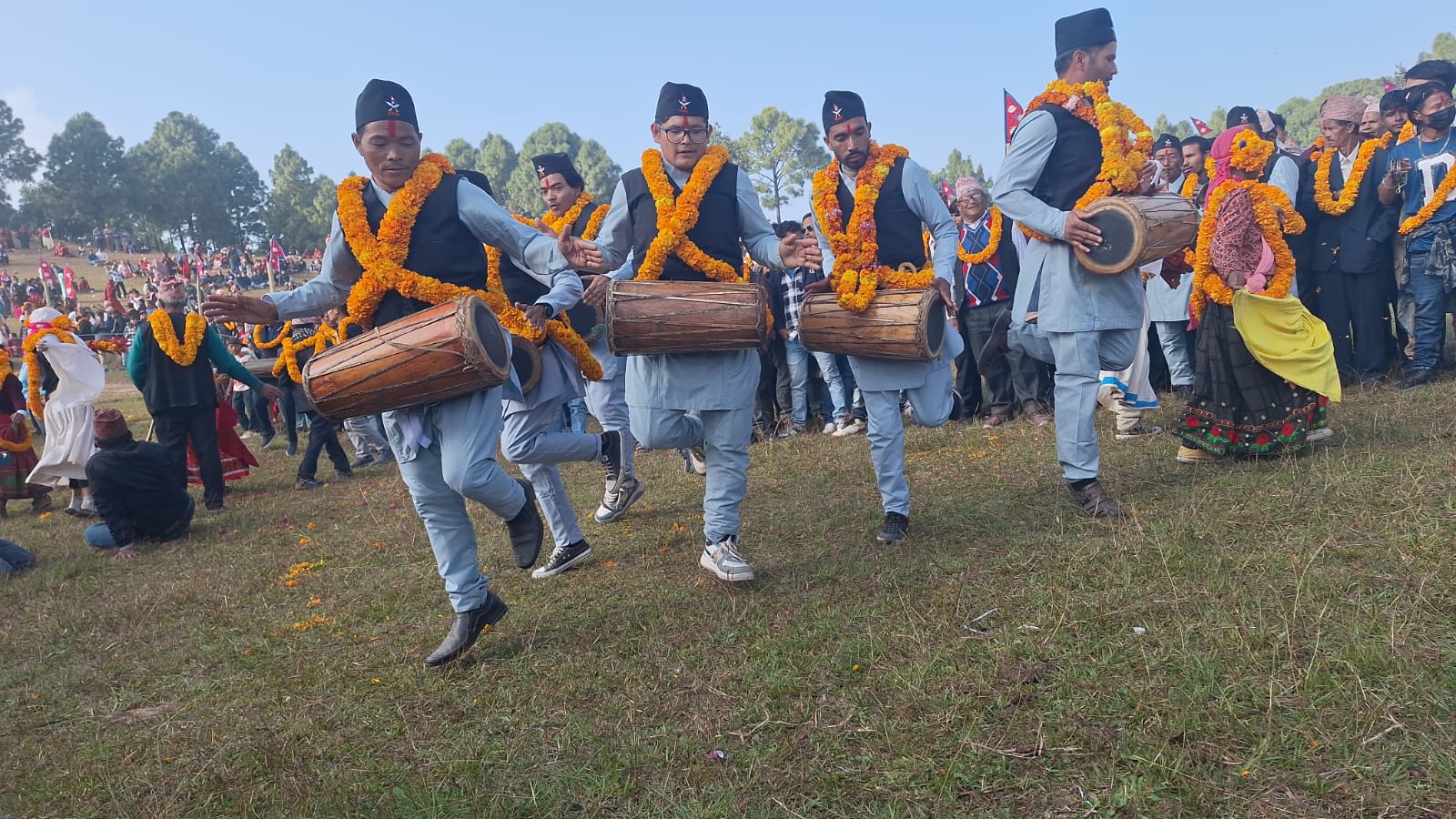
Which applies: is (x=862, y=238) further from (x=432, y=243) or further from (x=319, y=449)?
(x=319, y=449)

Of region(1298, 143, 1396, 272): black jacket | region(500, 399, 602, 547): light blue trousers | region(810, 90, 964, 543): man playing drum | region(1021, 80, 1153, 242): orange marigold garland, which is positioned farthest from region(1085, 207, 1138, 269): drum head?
region(1298, 143, 1396, 272): black jacket

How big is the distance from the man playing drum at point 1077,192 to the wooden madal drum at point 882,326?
A: 666 mm

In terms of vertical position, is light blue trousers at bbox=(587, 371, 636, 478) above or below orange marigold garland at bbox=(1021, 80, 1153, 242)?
below

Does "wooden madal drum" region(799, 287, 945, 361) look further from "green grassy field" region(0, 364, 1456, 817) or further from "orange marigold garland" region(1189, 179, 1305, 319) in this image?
"orange marigold garland" region(1189, 179, 1305, 319)

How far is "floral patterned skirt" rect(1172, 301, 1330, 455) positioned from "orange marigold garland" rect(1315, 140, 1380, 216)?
2.90 m

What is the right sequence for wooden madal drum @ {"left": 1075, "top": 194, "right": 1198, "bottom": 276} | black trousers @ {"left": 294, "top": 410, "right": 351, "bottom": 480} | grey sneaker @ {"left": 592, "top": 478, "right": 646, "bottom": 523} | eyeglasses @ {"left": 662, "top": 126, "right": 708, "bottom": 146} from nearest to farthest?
wooden madal drum @ {"left": 1075, "top": 194, "right": 1198, "bottom": 276} < eyeglasses @ {"left": 662, "top": 126, "right": 708, "bottom": 146} < grey sneaker @ {"left": 592, "top": 478, "right": 646, "bottom": 523} < black trousers @ {"left": 294, "top": 410, "right": 351, "bottom": 480}

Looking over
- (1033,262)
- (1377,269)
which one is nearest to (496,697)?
(1033,262)

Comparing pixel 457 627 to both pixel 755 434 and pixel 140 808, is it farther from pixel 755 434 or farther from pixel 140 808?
pixel 755 434

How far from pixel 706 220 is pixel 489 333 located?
1.38 meters

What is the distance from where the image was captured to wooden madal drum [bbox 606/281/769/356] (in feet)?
14.9

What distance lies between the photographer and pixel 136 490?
7.44m

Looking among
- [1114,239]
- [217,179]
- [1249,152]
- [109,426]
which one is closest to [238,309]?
[1114,239]

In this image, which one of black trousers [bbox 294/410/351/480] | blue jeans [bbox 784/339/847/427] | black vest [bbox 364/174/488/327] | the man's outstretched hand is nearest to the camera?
the man's outstretched hand

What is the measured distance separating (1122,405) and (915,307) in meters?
3.13
